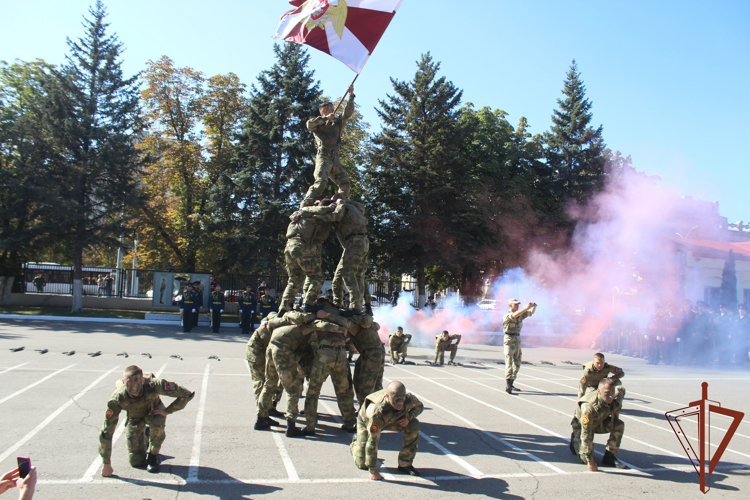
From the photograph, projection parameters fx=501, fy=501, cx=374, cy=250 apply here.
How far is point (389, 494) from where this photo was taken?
5383 mm

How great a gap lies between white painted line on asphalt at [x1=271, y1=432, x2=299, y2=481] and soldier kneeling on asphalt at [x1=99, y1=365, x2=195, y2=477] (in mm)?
1472

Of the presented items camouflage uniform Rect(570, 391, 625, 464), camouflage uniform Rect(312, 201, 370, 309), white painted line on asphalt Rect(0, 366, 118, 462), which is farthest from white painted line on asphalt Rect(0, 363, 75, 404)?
camouflage uniform Rect(570, 391, 625, 464)

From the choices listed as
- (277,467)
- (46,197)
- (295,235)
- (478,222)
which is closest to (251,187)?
(46,197)

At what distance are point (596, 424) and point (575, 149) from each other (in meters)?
29.7

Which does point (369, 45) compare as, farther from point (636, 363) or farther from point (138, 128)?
point (138, 128)

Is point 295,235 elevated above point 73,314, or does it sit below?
above

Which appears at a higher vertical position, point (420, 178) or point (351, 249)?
point (420, 178)

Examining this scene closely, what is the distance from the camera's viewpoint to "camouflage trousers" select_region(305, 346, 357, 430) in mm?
7465

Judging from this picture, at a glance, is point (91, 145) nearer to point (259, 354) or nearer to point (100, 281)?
point (100, 281)

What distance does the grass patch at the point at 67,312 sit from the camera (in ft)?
76.7

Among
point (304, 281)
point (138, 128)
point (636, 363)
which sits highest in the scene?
point (138, 128)

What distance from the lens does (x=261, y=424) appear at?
7.61 metres

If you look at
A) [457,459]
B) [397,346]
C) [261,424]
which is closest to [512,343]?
[397,346]

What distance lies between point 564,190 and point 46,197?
29099 millimetres
